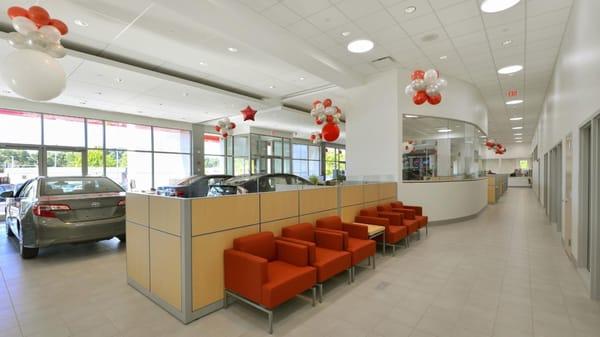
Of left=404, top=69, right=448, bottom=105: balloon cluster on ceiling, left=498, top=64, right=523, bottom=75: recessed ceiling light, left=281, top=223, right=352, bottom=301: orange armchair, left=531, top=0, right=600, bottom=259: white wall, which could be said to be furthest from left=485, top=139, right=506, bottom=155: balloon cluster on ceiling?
left=281, top=223, right=352, bottom=301: orange armchair

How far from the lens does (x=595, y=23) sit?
3117mm

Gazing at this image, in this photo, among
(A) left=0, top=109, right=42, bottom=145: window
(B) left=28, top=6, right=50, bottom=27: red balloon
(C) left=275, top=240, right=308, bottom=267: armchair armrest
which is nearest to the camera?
(B) left=28, top=6, right=50, bottom=27: red balloon

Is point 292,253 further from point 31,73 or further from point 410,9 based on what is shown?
point 410,9

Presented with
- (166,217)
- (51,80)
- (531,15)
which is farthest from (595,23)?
(51,80)

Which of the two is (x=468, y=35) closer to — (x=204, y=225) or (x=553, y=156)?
(x=553, y=156)

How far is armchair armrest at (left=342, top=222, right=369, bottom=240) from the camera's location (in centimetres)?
404

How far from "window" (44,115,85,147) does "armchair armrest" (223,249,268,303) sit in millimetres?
9956

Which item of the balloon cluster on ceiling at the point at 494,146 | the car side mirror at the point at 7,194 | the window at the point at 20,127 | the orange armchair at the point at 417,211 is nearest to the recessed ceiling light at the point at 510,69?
the orange armchair at the point at 417,211

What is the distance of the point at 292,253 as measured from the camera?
3.05 meters

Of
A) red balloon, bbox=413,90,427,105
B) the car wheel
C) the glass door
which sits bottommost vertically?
the car wheel

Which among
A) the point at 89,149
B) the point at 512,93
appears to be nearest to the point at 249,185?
the point at 89,149

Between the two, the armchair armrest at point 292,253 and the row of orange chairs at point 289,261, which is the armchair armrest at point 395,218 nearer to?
the row of orange chairs at point 289,261

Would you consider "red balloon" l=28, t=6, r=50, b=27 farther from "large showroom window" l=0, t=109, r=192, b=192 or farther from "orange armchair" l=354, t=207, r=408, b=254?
"large showroom window" l=0, t=109, r=192, b=192

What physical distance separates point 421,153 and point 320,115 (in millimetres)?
3042
